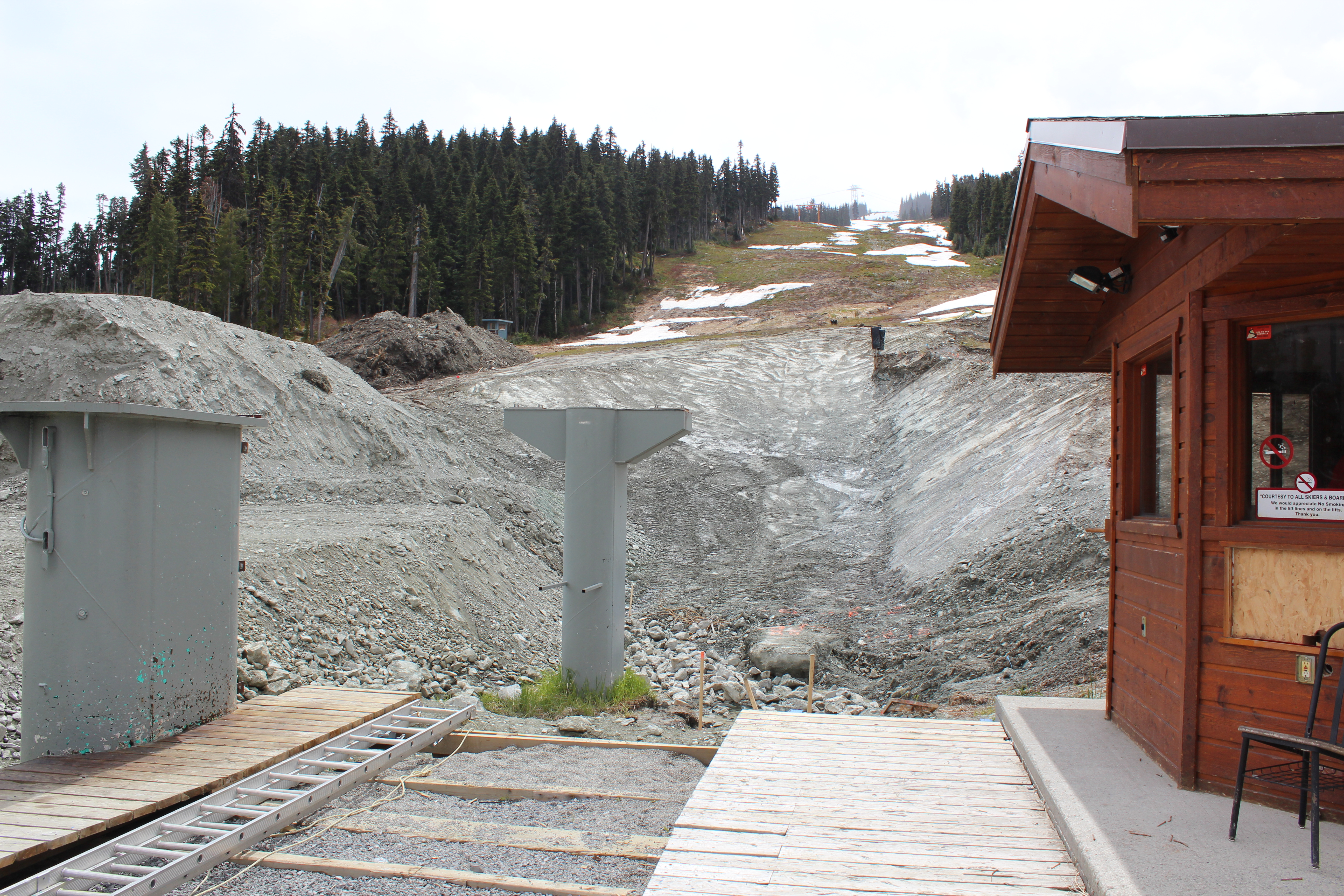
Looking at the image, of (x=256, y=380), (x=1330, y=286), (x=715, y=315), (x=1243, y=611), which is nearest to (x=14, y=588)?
(x=1243, y=611)

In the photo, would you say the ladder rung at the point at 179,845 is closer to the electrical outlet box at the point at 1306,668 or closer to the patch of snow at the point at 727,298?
the electrical outlet box at the point at 1306,668

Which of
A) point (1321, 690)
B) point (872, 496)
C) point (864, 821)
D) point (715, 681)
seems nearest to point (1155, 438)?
point (1321, 690)

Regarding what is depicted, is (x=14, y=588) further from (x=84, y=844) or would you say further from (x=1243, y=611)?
(x=1243, y=611)

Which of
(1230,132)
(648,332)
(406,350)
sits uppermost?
(648,332)

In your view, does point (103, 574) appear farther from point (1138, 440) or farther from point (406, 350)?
point (406, 350)

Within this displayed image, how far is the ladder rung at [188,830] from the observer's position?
4113 millimetres

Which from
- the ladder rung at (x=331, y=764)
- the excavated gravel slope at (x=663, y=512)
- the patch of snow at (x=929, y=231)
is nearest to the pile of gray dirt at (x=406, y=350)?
the excavated gravel slope at (x=663, y=512)

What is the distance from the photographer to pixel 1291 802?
4.22 meters

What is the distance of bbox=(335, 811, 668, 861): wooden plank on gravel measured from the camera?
414 centimetres

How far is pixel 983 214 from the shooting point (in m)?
98.9

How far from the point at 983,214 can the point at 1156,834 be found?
105 metres

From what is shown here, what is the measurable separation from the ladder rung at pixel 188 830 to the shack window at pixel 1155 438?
18.4 ft

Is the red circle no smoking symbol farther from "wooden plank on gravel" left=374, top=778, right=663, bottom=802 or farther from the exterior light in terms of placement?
"wooden plank on gravel" left=374, top=778, right=663, bottom=802

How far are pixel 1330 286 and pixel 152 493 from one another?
670 centimetres
